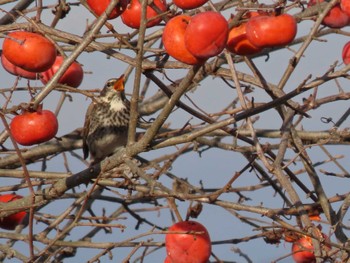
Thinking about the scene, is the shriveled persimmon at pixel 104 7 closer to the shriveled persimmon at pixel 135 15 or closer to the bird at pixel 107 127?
the shriveled persimmon at pixel 135 15


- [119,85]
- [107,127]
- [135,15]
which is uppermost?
[107,127]

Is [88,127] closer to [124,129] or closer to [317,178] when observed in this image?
[124,129]

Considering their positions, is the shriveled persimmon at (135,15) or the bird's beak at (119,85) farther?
the bird's beak at (119,85)

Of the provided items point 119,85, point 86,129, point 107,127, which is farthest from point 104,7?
point 107,127

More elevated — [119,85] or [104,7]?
[119,85]

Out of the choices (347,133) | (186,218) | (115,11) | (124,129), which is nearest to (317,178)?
(347,133)

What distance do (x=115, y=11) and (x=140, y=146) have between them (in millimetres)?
455

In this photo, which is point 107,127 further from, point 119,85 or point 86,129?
point 119,85

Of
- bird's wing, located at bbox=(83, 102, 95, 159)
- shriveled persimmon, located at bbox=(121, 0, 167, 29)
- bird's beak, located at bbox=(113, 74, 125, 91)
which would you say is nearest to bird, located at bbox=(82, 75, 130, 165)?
bird's wing, located at bbox=(83, 102, 95, 159)

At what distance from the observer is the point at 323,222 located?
3.23 metres

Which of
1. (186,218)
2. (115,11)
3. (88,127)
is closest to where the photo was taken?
(115,11)

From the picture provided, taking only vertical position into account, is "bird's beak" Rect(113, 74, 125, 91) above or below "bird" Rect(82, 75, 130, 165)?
below

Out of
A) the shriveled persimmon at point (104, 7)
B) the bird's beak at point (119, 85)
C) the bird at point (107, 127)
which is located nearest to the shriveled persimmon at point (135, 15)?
the shriveled persimmon at point (104, 7)

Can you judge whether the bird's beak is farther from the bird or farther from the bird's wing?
the bird
